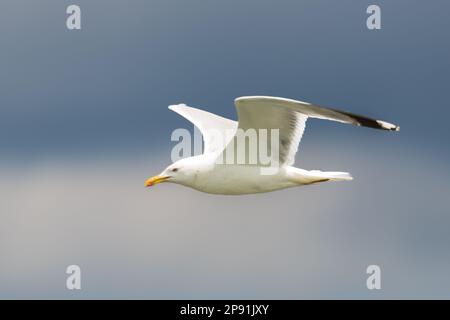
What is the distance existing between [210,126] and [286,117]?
191 cm

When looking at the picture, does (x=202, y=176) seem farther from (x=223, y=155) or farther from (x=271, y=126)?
(x=271, y=126)

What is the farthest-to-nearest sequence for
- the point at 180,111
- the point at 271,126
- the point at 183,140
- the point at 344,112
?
the point at 180,111
the point at 183,140
the point at 271,126
the point at 344,112

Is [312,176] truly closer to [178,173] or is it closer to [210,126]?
[178,173]

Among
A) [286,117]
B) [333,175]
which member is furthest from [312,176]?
[286,117]

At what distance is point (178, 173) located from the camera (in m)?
9.27

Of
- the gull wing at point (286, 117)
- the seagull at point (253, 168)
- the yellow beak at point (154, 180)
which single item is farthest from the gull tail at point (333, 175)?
the yellow beak at point (154, 180)

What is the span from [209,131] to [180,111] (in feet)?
3.03

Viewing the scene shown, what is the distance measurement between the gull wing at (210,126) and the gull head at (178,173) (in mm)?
532

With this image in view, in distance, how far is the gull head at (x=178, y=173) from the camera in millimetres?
9172

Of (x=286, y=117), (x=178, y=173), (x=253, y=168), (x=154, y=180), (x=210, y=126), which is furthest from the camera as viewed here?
(x=210, y=126)

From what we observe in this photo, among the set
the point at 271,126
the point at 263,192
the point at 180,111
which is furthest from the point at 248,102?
the point at 180,111

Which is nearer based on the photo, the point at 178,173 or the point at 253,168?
the point at 253,168

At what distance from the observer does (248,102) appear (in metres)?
8.51

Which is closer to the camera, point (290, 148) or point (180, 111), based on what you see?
point (290, 148)
